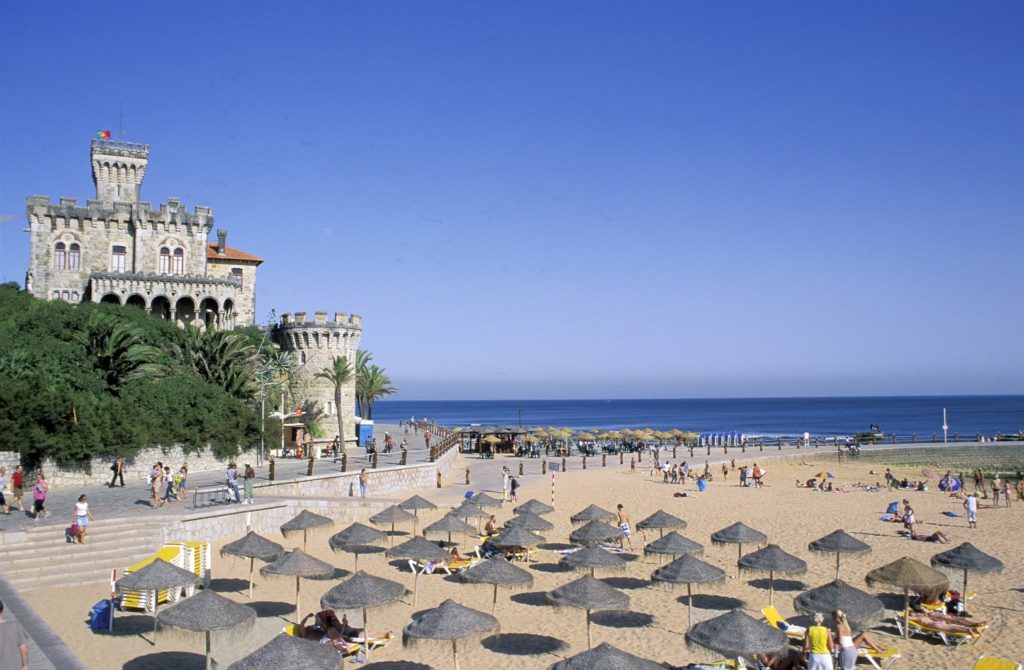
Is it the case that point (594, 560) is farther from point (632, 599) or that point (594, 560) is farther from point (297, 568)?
point (297, 568)

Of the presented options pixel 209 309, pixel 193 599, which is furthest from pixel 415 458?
pixel 193 599

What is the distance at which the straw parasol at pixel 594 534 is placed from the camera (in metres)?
20.5

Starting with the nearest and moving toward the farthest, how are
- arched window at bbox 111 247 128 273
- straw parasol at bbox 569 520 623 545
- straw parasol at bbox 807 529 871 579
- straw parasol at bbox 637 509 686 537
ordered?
straw parasol at bbox 807 529 871 579, straw parasol at bbox 569 520 623 545, straw parasol at bbox 637 509 686 537, arched window at bbox 111 247 128 273

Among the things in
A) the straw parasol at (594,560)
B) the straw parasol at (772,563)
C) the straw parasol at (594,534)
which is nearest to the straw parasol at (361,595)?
the straw parasol at (594,560)

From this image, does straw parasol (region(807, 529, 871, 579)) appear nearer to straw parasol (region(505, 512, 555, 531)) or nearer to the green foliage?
straw parasol (region(505, 512, 555, 531))

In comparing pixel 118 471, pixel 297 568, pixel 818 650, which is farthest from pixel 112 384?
pixel 818 650

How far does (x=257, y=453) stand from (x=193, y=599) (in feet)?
77.5

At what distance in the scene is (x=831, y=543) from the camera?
1823cm

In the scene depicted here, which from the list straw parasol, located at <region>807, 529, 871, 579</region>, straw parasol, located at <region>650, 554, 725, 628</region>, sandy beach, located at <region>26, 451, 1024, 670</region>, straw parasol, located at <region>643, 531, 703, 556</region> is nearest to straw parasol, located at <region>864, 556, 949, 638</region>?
sandy beach, located at <region>26, 451, 1024, 670</region>

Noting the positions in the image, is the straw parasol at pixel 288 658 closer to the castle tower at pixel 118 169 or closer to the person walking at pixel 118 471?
the person walking at pixel 118 471

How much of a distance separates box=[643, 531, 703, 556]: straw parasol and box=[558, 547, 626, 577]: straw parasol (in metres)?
1.43

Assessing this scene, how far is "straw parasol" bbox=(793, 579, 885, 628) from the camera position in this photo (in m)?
13.4

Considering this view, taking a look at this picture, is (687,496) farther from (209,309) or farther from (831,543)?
(209,309)

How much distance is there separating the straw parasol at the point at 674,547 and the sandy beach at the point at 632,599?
1.10 metres
